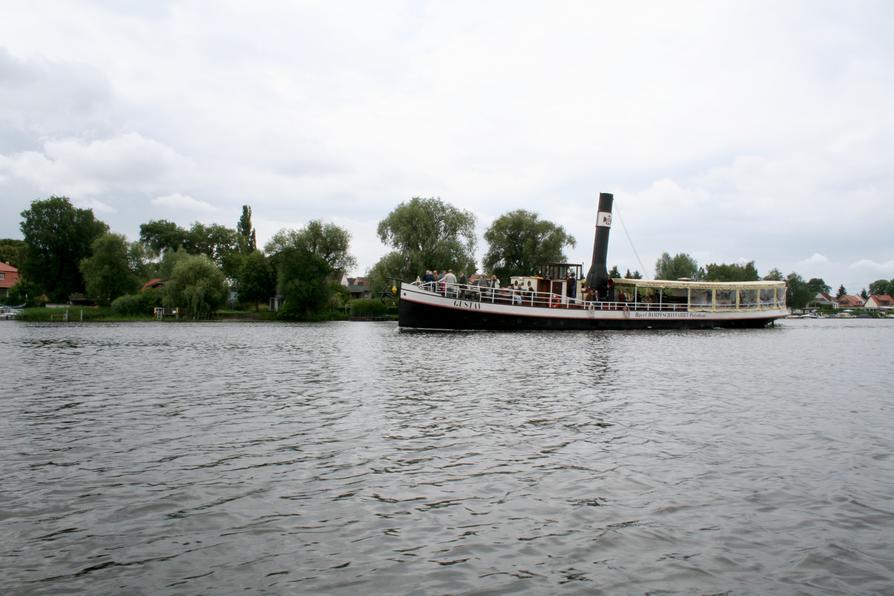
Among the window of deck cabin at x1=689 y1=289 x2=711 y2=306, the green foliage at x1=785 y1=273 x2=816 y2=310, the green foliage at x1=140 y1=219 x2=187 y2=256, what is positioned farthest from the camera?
the green foliage at x1=785 y1=273 x2=816 y2=310

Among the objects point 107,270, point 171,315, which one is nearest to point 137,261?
point 107,270

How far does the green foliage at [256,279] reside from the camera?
92312 millimetres

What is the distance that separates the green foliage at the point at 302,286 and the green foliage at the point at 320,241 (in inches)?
364

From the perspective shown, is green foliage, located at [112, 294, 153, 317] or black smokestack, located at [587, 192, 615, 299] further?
green foliage, located at [112, 294, 153, 317]

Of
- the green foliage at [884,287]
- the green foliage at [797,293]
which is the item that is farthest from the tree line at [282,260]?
the green foliage at [884,287]

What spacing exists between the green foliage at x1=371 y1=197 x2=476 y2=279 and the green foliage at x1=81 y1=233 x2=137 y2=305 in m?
36.9

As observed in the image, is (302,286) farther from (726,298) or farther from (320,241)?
(726,298)

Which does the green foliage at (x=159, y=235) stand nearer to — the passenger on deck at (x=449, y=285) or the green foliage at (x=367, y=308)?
the green foliage at (x=367, y=308)

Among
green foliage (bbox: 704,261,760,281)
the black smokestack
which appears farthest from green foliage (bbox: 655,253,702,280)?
the black smokestack

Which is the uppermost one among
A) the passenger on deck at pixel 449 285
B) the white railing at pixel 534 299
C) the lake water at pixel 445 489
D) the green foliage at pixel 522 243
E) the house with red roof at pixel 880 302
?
the green foliage at pixel 522 243

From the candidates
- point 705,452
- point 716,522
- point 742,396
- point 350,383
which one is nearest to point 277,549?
point 716,522

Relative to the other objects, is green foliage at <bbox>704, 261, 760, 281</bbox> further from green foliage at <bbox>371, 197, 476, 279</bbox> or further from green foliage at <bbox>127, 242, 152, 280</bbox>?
green foliage at <bbox>127, 242, 152, 280</bbox>

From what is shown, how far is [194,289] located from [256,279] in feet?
60.4

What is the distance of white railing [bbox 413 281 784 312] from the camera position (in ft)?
141
